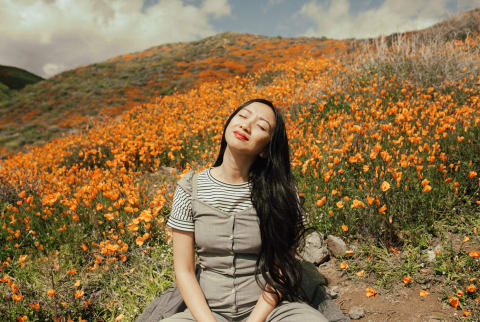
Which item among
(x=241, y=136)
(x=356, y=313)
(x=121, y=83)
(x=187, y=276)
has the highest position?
(x=121, y=83)

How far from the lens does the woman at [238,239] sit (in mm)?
1842

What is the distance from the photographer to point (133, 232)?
3211mm

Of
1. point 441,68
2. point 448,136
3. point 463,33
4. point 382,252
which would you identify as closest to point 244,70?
point 463,33

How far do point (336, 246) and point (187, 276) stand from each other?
5.30ft

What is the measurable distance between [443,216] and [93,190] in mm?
3929

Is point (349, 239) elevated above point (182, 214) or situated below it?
below

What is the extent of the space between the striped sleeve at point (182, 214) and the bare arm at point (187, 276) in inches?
1.8

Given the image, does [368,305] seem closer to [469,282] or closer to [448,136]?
[469,282]

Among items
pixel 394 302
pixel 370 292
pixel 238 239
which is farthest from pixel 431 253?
pixel 238 239

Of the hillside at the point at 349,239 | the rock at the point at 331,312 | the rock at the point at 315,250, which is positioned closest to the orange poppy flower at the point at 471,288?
the hillside at the point at 349,239

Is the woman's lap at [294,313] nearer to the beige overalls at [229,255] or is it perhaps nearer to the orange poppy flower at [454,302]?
the beige overalls at [229,255]

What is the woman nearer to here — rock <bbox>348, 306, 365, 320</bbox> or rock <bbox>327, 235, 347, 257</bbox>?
rock <bbox>348, 306, 365, 320</bbox>

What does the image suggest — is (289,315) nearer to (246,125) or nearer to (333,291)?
(333,291)

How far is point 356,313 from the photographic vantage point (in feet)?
7.34
